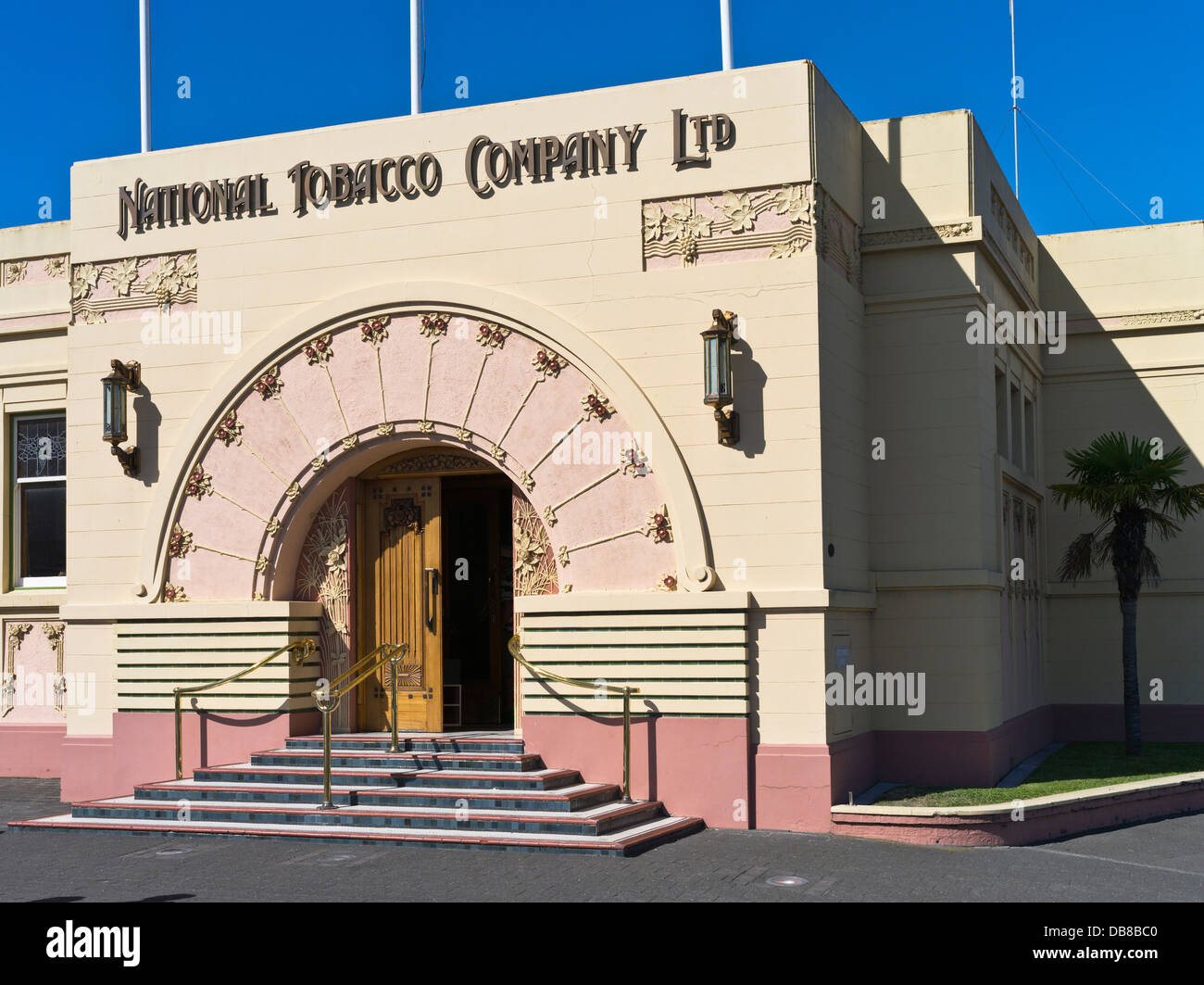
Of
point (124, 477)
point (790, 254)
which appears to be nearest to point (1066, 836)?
point (790, 254)

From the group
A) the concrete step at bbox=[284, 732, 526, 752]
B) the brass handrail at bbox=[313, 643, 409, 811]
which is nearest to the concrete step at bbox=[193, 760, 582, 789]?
the brass handrail at bbox=[313, 643, 409, 811]

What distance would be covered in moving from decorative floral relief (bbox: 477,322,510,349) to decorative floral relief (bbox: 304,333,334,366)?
1728 mm

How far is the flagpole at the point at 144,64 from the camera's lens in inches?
653

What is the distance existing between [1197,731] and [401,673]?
→ 11068 mm

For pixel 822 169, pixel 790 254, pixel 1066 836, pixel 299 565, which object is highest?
pixel 822 169

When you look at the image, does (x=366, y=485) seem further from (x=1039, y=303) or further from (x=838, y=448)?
(x=1039, y=303)

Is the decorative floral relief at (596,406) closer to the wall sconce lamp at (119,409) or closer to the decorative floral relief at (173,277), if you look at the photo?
the decorative floral relief at (173,277)

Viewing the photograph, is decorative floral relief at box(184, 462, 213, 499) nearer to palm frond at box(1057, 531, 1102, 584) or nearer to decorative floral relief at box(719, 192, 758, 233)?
decorative floral relief at box(719, 192, 758, 233)

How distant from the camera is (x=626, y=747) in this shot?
13.4m

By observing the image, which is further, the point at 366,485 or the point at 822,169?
the point at 366,485

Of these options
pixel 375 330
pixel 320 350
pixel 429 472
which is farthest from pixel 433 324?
pixel 429 472

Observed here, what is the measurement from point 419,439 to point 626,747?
4007mm

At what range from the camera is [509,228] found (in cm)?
1470

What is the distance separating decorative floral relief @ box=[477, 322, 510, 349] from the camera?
14672 mm
